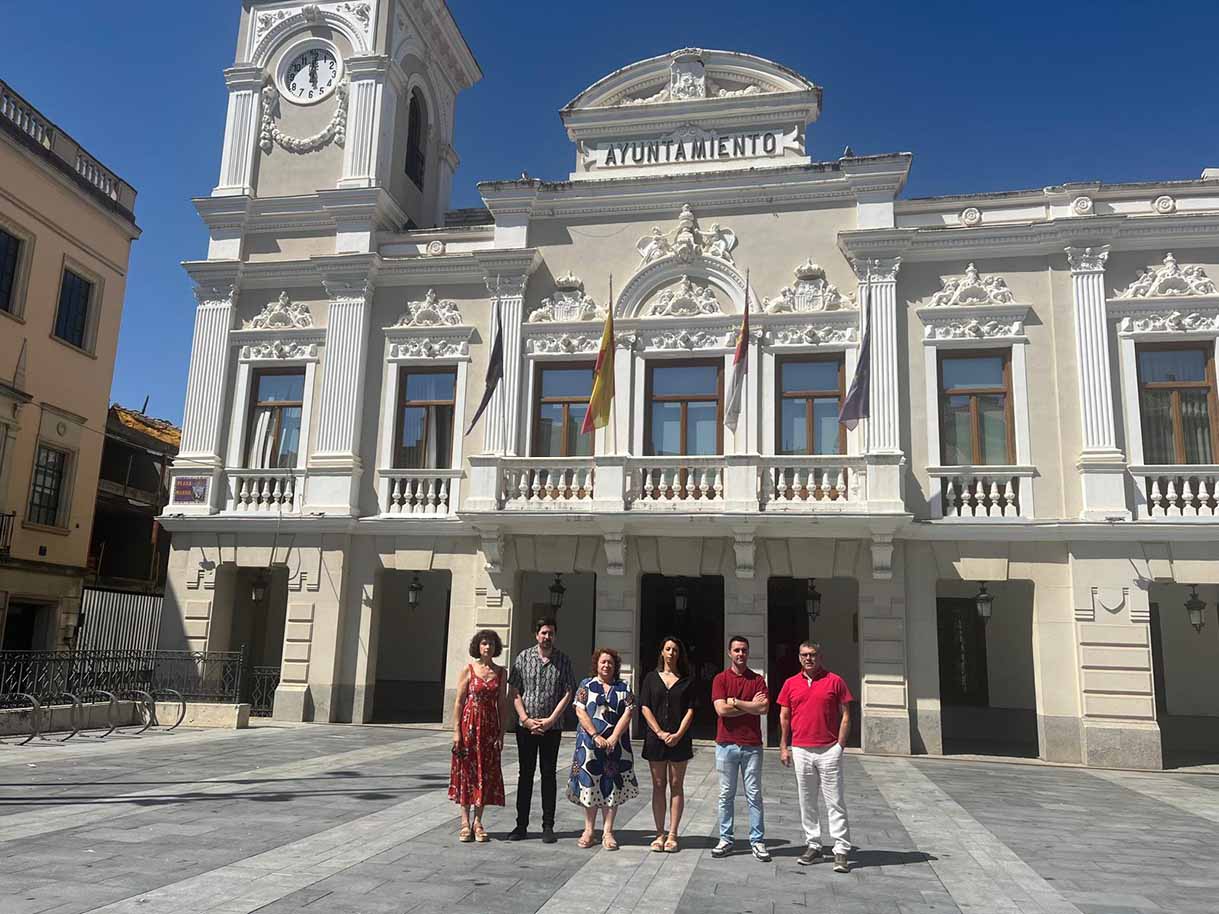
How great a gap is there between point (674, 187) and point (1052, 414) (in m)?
8.66

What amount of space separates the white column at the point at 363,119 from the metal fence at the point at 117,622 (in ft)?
34.8

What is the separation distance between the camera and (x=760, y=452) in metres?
18.4

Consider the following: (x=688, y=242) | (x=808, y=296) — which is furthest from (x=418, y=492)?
(x=808, y=296)

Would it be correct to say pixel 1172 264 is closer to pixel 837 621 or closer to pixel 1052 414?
pixel 1052 414

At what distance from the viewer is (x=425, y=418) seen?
2028 cm

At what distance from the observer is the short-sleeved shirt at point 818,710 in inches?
320

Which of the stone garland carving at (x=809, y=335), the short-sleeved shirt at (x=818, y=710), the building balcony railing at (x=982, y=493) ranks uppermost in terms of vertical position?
the stone garland carving at (x=809, y=335)

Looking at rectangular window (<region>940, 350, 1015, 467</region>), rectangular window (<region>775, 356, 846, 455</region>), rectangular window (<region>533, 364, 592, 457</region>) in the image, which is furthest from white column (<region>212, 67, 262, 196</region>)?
A: rectangular window (<region>940, 350, 1015, 467</region>)

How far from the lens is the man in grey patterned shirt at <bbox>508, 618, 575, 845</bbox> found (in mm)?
8305

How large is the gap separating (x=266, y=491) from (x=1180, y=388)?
59.5 ft

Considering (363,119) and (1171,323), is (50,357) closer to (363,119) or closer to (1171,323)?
(363,119)

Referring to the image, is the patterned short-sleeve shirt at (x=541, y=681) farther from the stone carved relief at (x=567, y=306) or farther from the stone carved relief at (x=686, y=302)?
Result: the stone carved relief at (x=567, y=306)

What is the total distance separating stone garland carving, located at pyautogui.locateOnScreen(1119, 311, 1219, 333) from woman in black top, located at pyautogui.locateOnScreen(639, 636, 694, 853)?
13487 mm

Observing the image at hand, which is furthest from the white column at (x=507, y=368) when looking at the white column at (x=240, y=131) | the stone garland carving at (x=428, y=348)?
the white column at (x=240, y=131)
